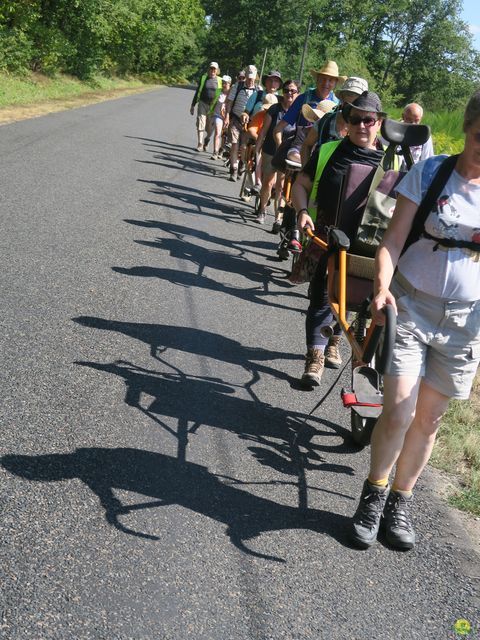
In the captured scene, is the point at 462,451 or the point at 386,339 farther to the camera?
the point at 462,451

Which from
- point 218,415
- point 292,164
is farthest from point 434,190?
point 292,164

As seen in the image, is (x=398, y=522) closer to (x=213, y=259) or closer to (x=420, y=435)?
(x=420, y=435)

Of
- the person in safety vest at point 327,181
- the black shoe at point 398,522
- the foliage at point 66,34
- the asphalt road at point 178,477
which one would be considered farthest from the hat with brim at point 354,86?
the foliage at point 66,34

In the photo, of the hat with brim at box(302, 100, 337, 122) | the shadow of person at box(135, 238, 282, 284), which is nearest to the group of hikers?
the shadow of person at box(135, 238, 282, 284)

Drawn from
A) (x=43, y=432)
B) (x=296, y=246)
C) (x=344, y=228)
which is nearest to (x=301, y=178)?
(x=344, y=228)

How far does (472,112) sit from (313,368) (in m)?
2.65

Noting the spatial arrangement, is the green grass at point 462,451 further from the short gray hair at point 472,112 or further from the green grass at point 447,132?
the green grass at point 447,132

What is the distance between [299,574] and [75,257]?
4.93 meters

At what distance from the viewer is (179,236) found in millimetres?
10039

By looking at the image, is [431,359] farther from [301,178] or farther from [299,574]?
[301,178]

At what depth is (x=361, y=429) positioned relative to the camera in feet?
15.6

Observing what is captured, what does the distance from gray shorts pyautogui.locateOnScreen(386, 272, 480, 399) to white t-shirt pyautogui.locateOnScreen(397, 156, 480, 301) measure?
0.06 metres

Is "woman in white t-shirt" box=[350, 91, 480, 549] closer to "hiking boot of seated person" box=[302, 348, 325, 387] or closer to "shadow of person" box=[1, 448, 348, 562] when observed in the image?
"shadow of person" box=[1, 448, 348, 562]

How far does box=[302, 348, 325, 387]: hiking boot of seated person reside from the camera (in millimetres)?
5676
